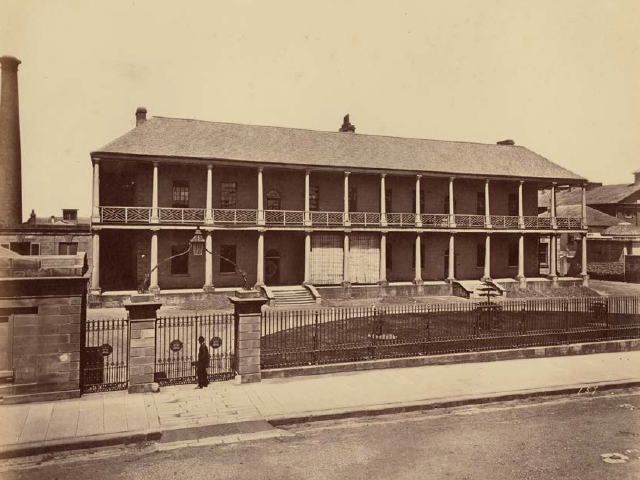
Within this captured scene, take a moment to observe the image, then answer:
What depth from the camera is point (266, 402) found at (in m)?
10.8

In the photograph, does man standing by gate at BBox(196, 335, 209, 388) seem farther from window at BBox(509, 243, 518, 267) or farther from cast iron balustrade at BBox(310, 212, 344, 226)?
window at BBox(509, 243, 518, 267)

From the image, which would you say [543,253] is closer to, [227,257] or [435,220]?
[435,220]

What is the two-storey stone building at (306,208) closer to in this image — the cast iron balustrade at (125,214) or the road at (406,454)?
the cast iron balustrade at (125,214)

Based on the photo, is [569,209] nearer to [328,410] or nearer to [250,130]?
[250,130]

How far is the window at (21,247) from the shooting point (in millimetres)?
29428

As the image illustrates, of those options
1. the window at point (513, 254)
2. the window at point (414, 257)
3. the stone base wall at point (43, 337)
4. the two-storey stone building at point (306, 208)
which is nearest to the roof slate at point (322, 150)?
the two-storey stone building at point (306, 208)

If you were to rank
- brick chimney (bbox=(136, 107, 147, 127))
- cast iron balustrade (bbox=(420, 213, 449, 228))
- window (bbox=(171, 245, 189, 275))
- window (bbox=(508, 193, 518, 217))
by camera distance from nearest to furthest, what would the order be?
window (bbox=(171, 245, 189, 275)) → brick chimney (bbox=(136, 107, 147, 127)) → cast iron balustrade (bbox=(420, 213, 449, 228)) → window (bbox=(508, 193, 518, 217))

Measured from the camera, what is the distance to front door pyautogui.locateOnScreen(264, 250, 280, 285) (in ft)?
94.0

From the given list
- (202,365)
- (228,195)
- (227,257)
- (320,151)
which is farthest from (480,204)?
(202,365)

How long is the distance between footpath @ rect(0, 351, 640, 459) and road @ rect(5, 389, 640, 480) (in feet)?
1.20

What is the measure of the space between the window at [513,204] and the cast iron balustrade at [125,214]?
77.7ft

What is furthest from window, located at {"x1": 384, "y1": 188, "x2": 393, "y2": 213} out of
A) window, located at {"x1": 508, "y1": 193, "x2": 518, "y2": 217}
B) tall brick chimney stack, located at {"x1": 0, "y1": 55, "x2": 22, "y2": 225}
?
tall brick chimney stack, located at {"x1": 0, "y1": 55, "x2": 22, "y2": 225}

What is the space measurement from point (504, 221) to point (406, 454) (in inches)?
1018

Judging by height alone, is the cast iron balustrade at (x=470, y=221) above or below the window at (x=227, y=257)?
above
